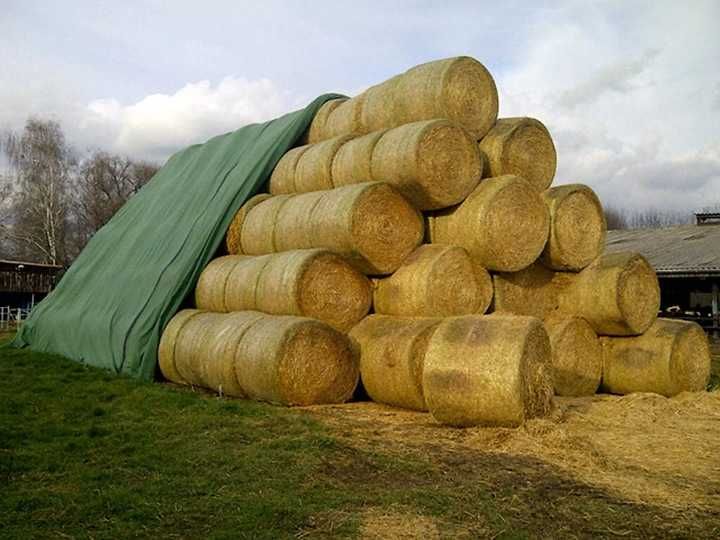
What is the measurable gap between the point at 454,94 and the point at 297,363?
4142mm

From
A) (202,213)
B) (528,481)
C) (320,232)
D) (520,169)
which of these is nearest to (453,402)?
(528,481)

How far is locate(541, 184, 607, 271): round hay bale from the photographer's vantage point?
32.4ft

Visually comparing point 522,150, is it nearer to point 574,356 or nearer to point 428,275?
point 428,275

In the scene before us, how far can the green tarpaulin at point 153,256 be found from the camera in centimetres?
1186

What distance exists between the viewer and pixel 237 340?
928 centimetres

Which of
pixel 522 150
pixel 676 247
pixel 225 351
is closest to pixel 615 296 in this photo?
pixel 522 150

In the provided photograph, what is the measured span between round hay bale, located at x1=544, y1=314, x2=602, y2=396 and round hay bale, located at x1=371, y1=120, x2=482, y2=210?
208 cm

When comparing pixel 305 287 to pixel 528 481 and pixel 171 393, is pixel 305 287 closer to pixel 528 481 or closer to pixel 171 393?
pixel 171 393

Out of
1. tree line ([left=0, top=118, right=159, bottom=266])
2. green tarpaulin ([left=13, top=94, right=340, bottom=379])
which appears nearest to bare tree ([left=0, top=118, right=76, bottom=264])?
tree line ([left=0, top=118, right=159, bottom=266])

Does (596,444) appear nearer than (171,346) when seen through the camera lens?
Yes

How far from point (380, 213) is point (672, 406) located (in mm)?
4032

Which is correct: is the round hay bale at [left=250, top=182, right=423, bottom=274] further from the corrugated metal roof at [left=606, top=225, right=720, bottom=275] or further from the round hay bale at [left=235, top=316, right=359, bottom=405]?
the corrugated metal roof at [left=606, top=225, right=720, bottom=275]

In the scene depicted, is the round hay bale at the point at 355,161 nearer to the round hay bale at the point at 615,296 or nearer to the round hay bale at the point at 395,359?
Answer: the round hay bale at the point at 395,359

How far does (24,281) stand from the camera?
32344 mm
